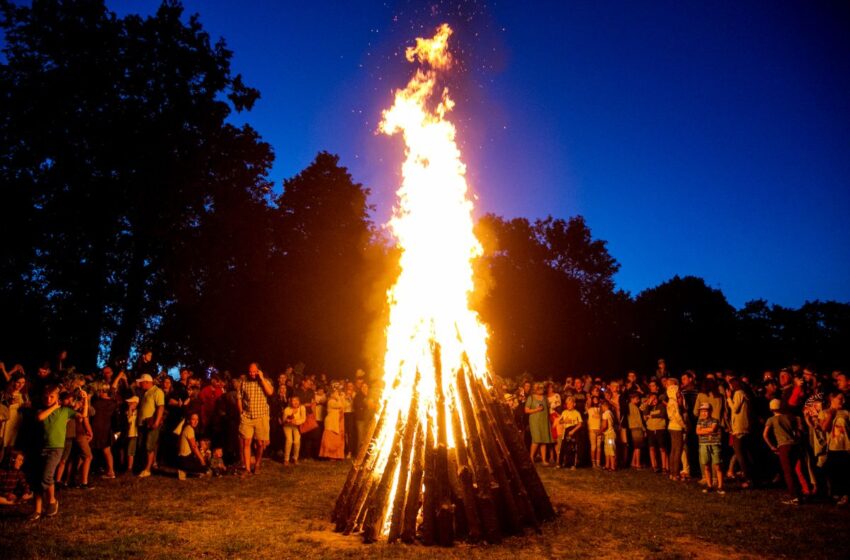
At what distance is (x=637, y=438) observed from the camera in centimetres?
1493

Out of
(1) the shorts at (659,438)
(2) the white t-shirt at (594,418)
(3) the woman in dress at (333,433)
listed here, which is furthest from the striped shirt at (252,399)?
(1) the shorts at (659,438)

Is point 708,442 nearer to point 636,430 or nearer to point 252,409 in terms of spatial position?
point 636,430

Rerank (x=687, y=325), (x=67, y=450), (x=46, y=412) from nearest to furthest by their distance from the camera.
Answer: (x=46, y=412)
(x=67, y=450)
(x=687, y=325)


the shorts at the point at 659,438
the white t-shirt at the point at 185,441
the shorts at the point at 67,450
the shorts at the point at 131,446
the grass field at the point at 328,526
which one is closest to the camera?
the grass field at the point at 328,526

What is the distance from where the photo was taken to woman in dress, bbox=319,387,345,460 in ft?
52.3

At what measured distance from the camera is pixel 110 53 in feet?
68.8

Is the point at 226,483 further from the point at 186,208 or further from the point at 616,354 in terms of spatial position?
the point at 616,354

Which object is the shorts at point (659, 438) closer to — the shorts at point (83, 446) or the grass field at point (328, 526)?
the grass field at point (328, 526)

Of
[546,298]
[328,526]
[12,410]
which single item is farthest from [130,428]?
[546,298]

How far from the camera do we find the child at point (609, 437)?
14.7 metres

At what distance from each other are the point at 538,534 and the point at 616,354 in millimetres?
41064

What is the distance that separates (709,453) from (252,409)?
1050 cm

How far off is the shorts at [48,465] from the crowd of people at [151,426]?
0.04 ft

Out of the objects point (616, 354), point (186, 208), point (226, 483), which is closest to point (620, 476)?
point (226, 483)
